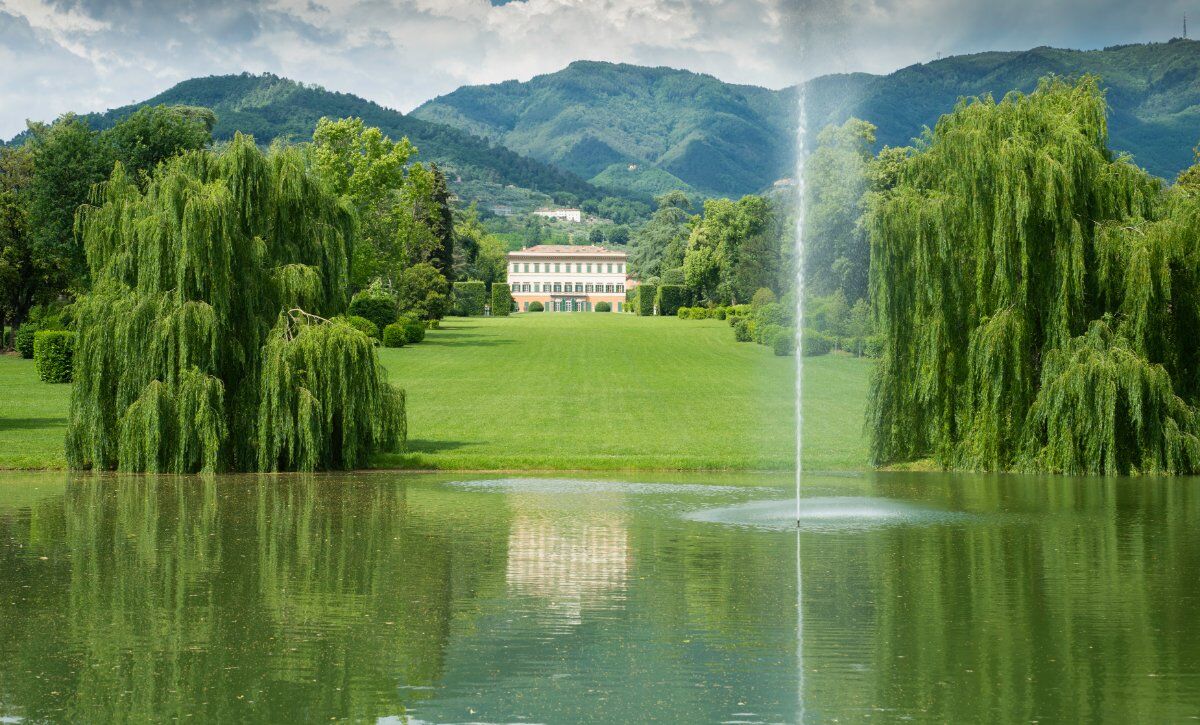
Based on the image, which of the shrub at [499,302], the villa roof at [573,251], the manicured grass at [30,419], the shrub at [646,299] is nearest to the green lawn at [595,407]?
the manicured grass at [30,419]

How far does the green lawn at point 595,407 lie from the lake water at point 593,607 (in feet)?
16.2

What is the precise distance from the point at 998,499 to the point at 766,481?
4.07 m

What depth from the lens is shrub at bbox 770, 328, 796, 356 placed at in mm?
Answer: 54219

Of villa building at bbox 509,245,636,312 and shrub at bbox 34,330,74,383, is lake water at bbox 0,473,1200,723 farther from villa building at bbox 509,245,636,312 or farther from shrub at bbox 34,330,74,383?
villa building at bbox 509,245,636,312

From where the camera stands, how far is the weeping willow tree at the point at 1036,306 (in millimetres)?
20406

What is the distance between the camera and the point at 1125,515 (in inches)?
651

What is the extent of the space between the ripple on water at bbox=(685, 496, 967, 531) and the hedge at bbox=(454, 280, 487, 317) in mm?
85824

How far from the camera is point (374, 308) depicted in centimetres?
5650

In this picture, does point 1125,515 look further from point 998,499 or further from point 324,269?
point 324,269

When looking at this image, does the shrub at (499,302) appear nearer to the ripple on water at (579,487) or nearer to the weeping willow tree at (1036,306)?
the weeping willow tree at (1036,306)

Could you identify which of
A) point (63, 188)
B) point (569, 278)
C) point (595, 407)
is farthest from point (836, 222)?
point (569, 278)

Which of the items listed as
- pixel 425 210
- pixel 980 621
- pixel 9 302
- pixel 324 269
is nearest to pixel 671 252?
pixel 425 210

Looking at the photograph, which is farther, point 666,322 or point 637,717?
point 666,322

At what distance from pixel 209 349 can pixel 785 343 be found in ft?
122
